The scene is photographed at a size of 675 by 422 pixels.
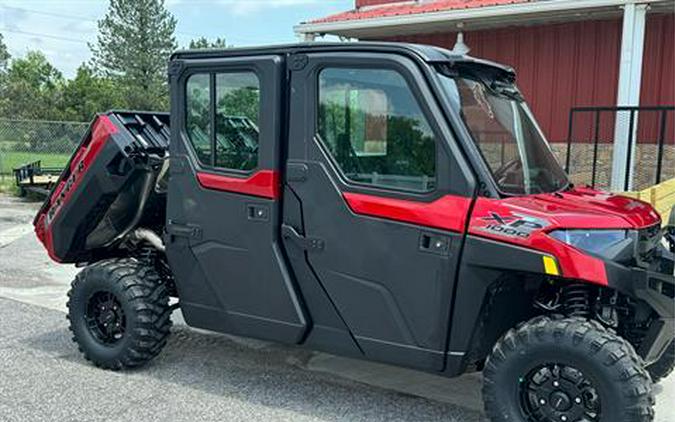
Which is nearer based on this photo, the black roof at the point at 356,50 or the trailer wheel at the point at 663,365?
the black roof at the point at 356,50

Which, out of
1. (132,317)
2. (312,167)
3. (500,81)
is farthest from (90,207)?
(500,81)

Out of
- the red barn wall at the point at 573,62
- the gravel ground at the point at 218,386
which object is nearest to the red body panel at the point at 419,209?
the gravel ground at the point at 218,386

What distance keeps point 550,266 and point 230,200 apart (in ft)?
6.60

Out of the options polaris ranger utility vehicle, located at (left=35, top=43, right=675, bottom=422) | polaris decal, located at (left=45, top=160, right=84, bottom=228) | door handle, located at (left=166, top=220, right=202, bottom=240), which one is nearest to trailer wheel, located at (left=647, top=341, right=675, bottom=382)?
polaris ranger utility vehicle, located at (left=35, top=43, right=675, bottom=422)

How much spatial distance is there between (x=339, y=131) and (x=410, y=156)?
0.48m

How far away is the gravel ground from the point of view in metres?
4.20

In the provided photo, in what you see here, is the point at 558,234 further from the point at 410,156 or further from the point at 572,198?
the point at 410,156

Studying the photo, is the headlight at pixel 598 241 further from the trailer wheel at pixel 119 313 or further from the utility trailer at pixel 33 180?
the utility trailer at pixel 33 180

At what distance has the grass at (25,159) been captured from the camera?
19188 millimetres

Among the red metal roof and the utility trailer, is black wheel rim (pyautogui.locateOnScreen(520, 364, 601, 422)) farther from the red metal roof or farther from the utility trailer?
the utility trailer

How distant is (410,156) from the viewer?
381cm

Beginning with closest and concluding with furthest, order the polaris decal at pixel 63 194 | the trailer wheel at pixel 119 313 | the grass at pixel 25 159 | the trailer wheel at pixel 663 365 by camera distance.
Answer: the trailer wheel at pixel 663 365 → the trailer wheel at pixel 119 313 → the polaris decal at pixel 63 194 → the grass at pixel 25 159

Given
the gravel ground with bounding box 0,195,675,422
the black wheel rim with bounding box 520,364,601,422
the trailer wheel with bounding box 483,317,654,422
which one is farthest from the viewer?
the gravel ground with bounding box 0,195,675,422

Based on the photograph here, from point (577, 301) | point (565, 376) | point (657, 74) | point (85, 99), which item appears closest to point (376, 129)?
point (577, 301)
